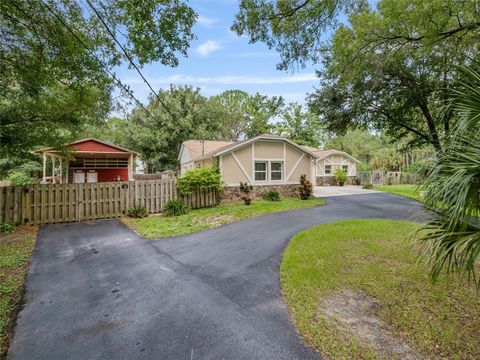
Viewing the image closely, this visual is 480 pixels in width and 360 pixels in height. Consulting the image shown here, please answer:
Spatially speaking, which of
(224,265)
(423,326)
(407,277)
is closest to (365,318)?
(423,326)

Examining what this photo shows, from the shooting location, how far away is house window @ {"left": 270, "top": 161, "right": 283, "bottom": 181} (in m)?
15.0

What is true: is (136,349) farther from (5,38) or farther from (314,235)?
(5,38)

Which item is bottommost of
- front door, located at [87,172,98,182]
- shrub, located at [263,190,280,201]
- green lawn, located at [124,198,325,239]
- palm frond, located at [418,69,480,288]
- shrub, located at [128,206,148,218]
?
green lawn, located at [124,198,325,239]

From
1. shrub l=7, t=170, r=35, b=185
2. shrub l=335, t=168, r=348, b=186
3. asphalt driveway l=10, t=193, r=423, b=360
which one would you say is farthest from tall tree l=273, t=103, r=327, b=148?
asphalt driveway l=10, t=193, r=423, b=360

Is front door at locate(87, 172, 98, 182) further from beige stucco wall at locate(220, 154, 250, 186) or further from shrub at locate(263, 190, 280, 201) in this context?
shrub at locate(263, 190, 280, 201)

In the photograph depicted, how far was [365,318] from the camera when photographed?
3092 millimetres

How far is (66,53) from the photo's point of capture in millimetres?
5527

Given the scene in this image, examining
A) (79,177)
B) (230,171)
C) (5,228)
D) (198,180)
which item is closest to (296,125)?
(230,171)

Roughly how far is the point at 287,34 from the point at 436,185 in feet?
17.4

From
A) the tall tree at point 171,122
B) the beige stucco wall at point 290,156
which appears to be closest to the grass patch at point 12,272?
the beige stucco wall at point 290,156

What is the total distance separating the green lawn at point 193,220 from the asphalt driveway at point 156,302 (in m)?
1.00

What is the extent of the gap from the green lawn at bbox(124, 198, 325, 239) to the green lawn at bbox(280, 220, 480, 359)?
3698mm

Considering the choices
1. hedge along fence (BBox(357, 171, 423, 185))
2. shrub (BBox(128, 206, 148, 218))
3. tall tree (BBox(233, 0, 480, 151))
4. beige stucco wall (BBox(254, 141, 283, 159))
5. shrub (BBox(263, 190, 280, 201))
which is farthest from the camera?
hedge along fence (BBox(357, 171, 423, 185))

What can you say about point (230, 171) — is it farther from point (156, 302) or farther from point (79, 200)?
point (156, 302)
